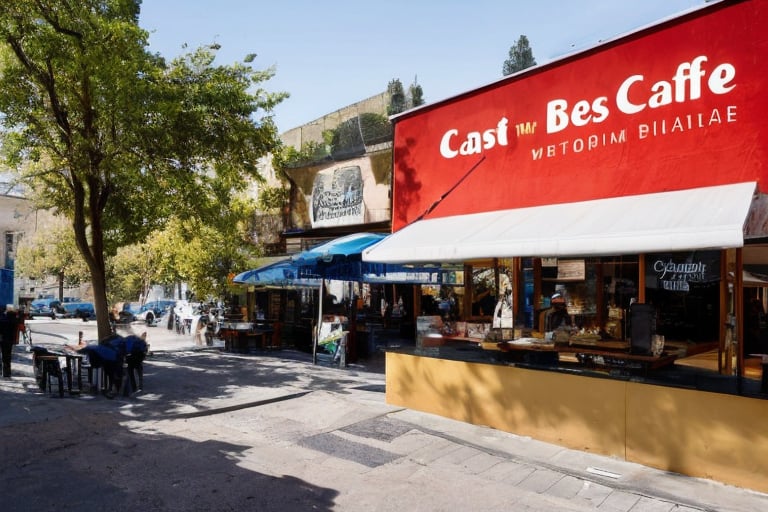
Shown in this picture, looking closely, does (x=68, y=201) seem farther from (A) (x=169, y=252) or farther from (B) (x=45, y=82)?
(A) (x=169, y=252)

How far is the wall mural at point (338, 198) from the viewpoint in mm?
15547

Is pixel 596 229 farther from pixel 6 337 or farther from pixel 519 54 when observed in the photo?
pixel 519 54

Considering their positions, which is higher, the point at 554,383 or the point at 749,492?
the point at 554,383

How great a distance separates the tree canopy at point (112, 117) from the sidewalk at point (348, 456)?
17.7 feet

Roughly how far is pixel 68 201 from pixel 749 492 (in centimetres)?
1657

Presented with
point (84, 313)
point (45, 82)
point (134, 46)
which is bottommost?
point (84, 313)

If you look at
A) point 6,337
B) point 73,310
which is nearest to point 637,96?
point 6,337

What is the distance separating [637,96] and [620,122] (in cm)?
40

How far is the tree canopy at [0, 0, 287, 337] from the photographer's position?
1186 cm

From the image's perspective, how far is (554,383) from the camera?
732 cm

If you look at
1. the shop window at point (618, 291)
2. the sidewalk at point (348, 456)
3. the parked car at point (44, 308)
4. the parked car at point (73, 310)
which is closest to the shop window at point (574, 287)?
the shop window at point (618, 291)

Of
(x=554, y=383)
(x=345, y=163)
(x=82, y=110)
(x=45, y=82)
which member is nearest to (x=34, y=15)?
(x=45, y=82)

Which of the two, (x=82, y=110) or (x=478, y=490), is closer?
(x=478, y=490)

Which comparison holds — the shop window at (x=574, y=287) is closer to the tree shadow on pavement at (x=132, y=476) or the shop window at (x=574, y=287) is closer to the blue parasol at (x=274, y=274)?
the tree shadow on pavement at (x=132, y=476)
